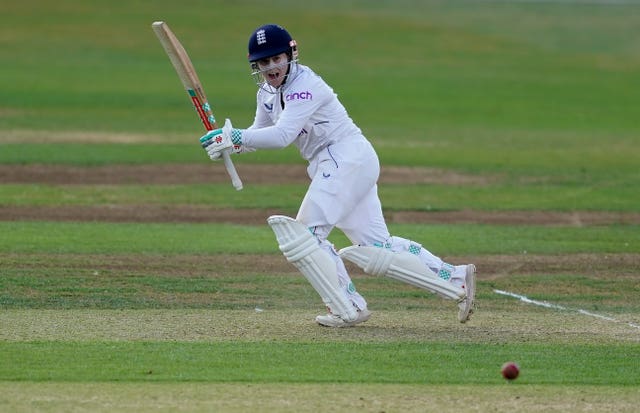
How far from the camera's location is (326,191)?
823cm

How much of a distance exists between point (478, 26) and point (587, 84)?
17722 millimetres

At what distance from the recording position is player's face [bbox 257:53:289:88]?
8.27 m

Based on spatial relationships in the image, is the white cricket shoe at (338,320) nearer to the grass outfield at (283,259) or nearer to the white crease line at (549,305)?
the grass outfield at (283,259)

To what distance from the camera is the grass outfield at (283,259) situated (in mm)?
6883

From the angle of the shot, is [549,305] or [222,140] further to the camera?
[549,305]

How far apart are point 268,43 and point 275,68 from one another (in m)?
0.18

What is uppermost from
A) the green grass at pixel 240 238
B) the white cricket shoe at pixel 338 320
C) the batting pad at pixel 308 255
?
the batting pad at pixel 308 255

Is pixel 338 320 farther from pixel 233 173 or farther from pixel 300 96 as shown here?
pixel 300 96

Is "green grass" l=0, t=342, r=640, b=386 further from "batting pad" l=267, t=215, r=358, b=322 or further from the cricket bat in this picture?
the cricket bat

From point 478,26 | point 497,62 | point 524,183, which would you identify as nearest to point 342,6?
point 478,26

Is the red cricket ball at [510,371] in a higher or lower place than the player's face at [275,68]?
lower

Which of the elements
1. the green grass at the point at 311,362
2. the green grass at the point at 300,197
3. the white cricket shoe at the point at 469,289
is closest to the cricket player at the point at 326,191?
the white cricket shoe at the point at 469,289

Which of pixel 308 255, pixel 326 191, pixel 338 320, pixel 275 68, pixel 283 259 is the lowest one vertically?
pixel 283 259

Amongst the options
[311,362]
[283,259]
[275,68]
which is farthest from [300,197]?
[311,362]
